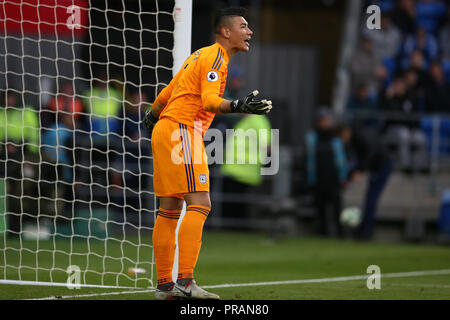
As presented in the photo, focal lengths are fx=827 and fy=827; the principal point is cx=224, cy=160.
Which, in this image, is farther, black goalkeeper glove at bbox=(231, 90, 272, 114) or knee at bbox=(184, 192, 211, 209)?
knee at bbox=(184, 192, 211, 209)

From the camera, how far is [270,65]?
1942 centimetres

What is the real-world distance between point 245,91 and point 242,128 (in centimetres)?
461

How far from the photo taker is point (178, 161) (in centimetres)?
615

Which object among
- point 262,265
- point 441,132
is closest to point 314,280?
point 262,265

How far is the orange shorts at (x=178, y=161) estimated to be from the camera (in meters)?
6.14

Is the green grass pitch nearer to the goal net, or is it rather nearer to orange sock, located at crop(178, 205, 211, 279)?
the goal net

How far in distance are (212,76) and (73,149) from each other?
3044 mm

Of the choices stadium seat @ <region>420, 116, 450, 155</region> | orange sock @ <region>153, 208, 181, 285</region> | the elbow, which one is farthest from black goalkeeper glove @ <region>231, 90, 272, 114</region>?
stadium seat @ <region>420, 116, 450, 155</region>

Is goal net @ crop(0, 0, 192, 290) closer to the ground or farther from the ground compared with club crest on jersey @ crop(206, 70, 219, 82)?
closer to the ground

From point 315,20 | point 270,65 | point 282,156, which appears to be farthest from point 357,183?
point 315,20

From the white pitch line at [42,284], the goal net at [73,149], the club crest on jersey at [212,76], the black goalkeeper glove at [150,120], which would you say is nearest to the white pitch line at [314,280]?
the white pitch line at [42,284]

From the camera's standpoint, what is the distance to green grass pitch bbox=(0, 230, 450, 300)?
6863 millimetres

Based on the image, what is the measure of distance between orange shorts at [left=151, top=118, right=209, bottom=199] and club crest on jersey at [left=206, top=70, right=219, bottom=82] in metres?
0.46

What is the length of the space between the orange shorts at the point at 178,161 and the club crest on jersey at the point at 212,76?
1.50ft
